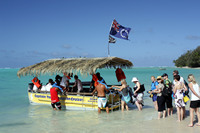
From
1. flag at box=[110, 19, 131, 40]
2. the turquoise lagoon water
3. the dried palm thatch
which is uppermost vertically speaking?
flag at box=[110, 19, 131, 40]

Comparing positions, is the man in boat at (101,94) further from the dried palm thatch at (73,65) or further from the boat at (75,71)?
the dried palm thatch at (73,65)

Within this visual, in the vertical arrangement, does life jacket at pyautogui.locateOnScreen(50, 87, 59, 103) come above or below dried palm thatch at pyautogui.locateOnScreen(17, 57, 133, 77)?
below

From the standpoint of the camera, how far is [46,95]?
31.5 ft

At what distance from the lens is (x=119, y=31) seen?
9.66m

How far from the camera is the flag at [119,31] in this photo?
955 cm

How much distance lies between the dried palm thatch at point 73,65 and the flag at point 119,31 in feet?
4.42

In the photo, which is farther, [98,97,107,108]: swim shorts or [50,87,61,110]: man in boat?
[50,87,61,110]: man in boat

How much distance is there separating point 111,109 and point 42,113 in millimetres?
3188

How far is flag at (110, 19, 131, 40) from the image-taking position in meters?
9.55

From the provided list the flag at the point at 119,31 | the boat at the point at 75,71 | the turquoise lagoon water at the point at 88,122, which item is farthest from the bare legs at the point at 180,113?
the flag at the point at 119,31

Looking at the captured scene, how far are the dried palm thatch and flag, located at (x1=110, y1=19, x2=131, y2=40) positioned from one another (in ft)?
4.42

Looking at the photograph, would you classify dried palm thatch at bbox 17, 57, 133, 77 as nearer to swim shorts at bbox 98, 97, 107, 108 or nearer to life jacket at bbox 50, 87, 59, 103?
life jacket at bbox 50, 87, 59, 103

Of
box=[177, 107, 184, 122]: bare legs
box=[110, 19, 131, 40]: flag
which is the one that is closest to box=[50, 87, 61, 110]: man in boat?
box=[110, 19, 131, 40]: flag

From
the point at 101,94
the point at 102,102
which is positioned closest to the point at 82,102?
the point at 102,102
